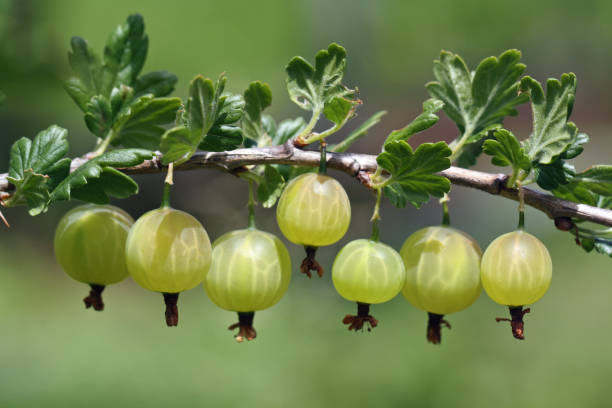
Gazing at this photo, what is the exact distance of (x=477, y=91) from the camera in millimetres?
669

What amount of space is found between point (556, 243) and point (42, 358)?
328 cm

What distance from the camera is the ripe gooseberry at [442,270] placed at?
631mm

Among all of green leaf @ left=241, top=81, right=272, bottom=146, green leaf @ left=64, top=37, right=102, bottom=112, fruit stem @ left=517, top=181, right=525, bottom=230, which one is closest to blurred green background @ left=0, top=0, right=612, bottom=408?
green leaf @ left=64, top=37, right=102, bottom=112

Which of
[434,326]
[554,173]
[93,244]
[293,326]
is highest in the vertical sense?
[554,173]

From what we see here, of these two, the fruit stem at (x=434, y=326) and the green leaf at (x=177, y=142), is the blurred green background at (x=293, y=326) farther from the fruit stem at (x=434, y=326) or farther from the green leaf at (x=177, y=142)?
the fruit stem at (x=434, y=326)

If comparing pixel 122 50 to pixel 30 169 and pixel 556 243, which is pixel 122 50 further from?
pixel 556 243

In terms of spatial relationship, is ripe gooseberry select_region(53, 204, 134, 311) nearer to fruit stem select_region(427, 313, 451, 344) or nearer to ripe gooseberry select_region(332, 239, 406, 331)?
ripe gooseberry select_region(332, 239, 406, 331)

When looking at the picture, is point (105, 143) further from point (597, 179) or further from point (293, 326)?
point (293, 326)

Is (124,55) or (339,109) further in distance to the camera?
(124,55)

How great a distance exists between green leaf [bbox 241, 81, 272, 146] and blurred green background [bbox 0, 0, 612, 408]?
2.12ft

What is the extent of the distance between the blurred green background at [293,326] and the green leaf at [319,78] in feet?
2.50

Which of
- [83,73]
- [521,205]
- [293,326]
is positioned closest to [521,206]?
[521,205]

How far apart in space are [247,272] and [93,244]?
18 centimetres

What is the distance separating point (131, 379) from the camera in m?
2.60
